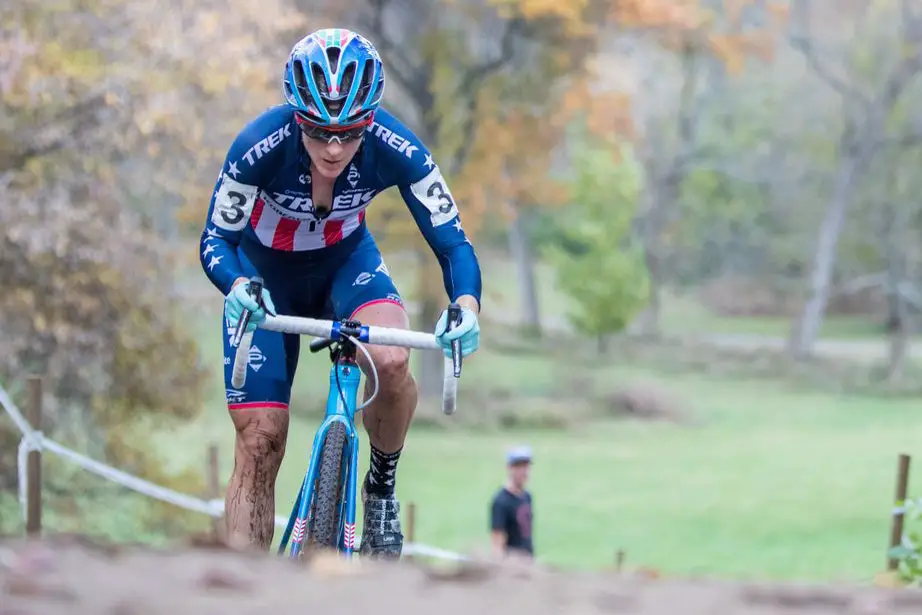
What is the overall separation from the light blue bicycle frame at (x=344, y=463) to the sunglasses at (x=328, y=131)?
0.79 m

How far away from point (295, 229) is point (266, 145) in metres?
0.51

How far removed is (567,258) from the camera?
41.9 meters

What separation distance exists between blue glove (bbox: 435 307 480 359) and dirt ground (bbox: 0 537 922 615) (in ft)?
6.61

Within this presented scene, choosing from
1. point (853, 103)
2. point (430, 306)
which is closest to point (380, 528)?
point (430, 306)

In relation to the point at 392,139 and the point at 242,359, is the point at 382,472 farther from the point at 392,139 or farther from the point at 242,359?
the point at 392,139

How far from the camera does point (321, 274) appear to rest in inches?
210

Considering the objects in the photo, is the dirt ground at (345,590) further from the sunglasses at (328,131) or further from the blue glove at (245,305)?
the sunglasses at (328,131)

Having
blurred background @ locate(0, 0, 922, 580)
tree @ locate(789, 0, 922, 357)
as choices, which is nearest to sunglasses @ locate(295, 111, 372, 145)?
blurred background @ locate(0, 0, 922, 580)

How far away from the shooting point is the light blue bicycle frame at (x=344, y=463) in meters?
4.70

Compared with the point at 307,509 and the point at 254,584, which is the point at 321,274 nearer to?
the point at 307,509

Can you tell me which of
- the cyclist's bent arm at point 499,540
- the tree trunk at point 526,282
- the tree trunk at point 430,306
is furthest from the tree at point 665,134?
the cyclist's bent arm at point 499,540

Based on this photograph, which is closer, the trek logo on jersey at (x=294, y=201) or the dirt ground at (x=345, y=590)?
the dirt ground at (x=345, y=590)

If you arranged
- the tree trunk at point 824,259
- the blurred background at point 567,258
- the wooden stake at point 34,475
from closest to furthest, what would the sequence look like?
1. the wooden stake at point 34,475
2. the blurred background at point 567,258
3. the tree trunk at point 824,259

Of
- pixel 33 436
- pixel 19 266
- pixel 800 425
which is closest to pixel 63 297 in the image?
pixel 19 266
